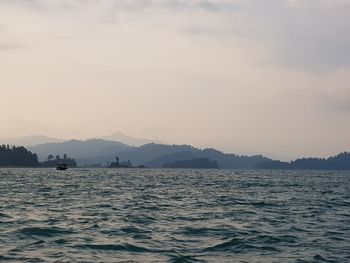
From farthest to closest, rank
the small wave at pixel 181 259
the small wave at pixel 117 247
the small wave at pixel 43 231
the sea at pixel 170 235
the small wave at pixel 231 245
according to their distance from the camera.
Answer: the small wave at pixel 43 231 → the small wave at pixel 231 245 → the small wave at pixel 117 247 → the sea at pixel 170 235 → the small wave at pixel 181 259

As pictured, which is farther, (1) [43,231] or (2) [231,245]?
(1) [43,231]

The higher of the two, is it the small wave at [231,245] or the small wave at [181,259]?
the small wave at [231,245]

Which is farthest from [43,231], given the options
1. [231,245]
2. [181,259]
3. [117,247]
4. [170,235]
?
[231,245]

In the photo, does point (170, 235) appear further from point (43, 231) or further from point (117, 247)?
point (43, 231)

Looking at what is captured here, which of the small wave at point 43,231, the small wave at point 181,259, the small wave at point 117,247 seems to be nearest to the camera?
the small wave at point 181,259

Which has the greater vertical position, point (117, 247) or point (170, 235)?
point (170, 235)

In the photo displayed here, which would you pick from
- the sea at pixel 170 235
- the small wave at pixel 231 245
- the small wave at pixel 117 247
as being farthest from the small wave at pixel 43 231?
the small wave at pixel 231 245

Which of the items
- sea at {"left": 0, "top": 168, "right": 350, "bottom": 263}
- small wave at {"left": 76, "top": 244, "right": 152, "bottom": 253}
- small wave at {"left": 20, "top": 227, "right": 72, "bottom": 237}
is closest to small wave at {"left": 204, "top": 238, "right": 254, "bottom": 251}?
sea at {"left": 0, "top": 168, "right": 350, "bottom": 263}

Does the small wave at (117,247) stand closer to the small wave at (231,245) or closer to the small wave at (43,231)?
the small wave at (231,245)

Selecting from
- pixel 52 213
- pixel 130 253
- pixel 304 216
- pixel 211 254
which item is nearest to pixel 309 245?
pixel 211 254

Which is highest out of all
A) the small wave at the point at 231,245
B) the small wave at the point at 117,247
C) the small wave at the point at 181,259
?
the small wave at the point at 231,245

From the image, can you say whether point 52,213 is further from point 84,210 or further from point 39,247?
point 39,247

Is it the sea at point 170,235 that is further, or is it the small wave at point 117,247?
the small wave at point 117,247

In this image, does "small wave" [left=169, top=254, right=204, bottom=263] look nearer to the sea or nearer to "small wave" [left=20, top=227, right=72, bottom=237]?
the sea
